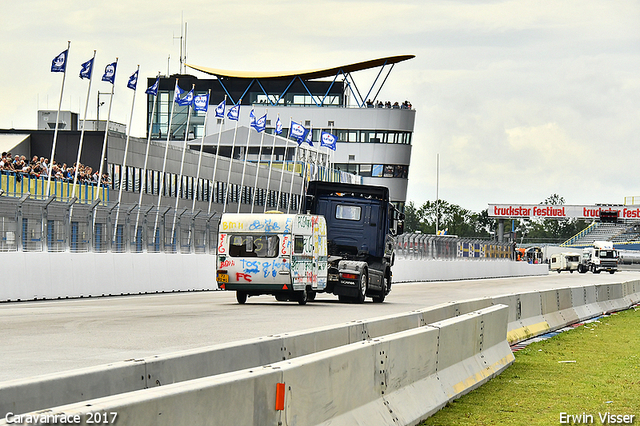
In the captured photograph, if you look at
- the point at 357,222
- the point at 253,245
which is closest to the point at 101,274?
the point at 253,245

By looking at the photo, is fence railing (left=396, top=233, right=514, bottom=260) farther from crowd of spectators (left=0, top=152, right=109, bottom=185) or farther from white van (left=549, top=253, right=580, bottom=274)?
white van (left=549, top=253, right=580, bottom=274)

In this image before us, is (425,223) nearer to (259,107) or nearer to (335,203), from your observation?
(259,107)

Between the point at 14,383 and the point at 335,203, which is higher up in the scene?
the point at 335,203

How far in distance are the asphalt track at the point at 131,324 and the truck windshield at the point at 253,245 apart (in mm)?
1340

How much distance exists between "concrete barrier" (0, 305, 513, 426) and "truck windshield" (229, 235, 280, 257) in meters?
13.7

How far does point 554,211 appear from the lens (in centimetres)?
12294

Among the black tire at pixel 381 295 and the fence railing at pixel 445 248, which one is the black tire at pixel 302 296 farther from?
the fence railing at pixel 445 248

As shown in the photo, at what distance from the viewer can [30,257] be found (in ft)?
84.5

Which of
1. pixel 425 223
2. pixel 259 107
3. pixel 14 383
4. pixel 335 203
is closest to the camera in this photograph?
pixel 14 383

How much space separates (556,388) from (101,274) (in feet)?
65.2

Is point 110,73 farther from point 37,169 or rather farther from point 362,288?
point 362,288

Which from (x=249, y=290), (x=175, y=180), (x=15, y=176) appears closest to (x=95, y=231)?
(x=249, y=290)

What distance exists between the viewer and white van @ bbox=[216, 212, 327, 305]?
26.0 m

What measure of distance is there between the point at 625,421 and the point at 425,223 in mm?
189210
